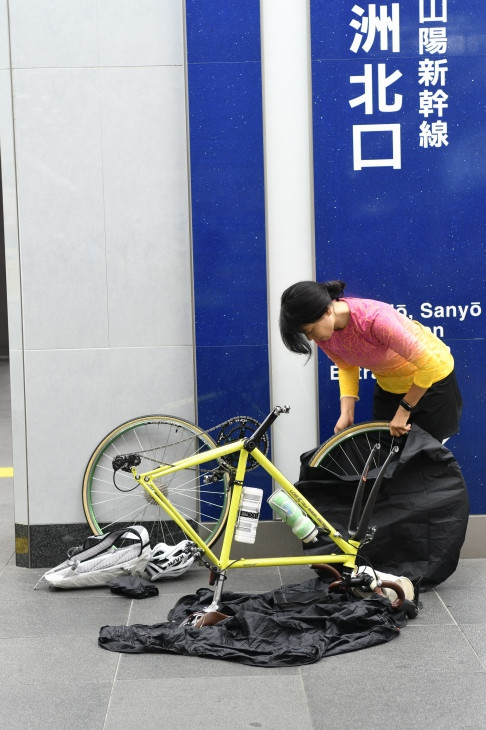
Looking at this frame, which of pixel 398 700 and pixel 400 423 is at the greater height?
pixel 400 423

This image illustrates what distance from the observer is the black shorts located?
4.95m

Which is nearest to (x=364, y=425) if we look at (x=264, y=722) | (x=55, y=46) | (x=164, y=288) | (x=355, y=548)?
(x=355, y=548)

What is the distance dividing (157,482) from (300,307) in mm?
1437

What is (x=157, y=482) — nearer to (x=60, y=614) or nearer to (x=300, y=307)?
(x=60, y=614)

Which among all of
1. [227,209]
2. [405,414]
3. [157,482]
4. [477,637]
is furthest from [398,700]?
[227,209]

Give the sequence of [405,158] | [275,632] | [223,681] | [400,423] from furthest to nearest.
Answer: [405,158], [400,423], [275,632], [223,681]

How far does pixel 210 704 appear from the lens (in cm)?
362

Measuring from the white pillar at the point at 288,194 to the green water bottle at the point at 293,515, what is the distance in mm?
840

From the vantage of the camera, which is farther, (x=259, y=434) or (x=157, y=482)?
(x=157, y=482)

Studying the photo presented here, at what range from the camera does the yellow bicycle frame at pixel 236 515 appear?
4.48 meters

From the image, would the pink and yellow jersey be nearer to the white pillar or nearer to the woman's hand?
the woman's hand

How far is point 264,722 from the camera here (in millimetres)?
3465

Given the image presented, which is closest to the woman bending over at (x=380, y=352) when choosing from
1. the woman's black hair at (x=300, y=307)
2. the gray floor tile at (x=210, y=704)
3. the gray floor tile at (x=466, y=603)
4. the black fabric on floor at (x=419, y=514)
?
the woman's black hair at (x=300, y=307)

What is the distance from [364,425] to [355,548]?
68cm
